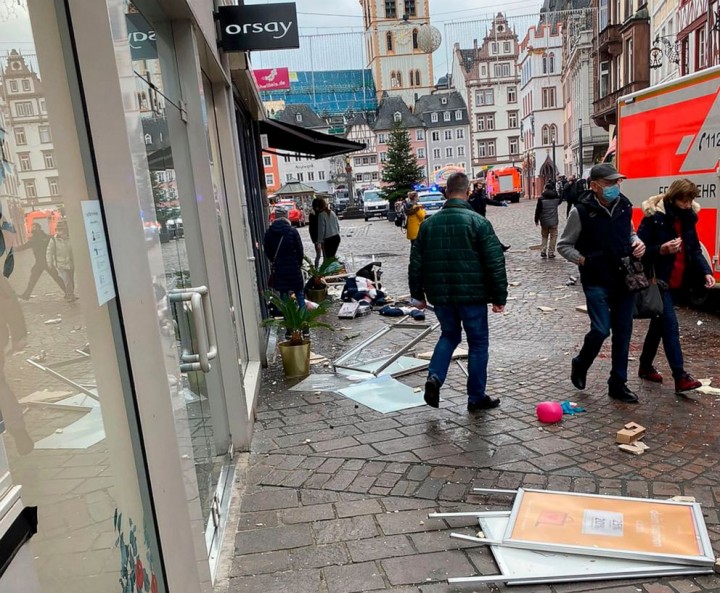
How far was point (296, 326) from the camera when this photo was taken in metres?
6.41

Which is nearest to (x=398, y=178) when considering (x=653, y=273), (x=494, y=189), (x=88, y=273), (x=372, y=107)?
(x=494, y=189)

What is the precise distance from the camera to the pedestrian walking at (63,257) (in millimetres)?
1588

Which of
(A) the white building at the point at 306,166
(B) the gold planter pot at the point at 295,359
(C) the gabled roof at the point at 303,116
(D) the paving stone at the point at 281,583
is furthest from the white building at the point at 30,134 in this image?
(C) the gabled roof at the point at 303,116

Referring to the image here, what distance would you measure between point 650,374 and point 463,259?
2257mm

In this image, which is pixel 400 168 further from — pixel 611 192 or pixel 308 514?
pixel 308 514

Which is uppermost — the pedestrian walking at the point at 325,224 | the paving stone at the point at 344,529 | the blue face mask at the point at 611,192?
the blue face mask at the point at 611,192

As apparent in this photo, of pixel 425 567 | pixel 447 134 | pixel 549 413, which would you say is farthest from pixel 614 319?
pixel 447 134

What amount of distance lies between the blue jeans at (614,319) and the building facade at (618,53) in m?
28.5

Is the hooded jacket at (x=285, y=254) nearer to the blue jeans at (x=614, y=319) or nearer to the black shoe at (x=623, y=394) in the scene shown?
the blue jeans at (x=614, y=319)

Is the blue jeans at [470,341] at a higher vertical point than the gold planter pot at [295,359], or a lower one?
higher

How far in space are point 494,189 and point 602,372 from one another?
48.6 metres

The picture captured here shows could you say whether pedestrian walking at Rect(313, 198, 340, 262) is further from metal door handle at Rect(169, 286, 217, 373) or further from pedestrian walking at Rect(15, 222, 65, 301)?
pedestrian walking at Rect(15, 222, 65, 301)

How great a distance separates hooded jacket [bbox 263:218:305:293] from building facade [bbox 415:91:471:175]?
81847 millimetres

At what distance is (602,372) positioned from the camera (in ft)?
19.8
